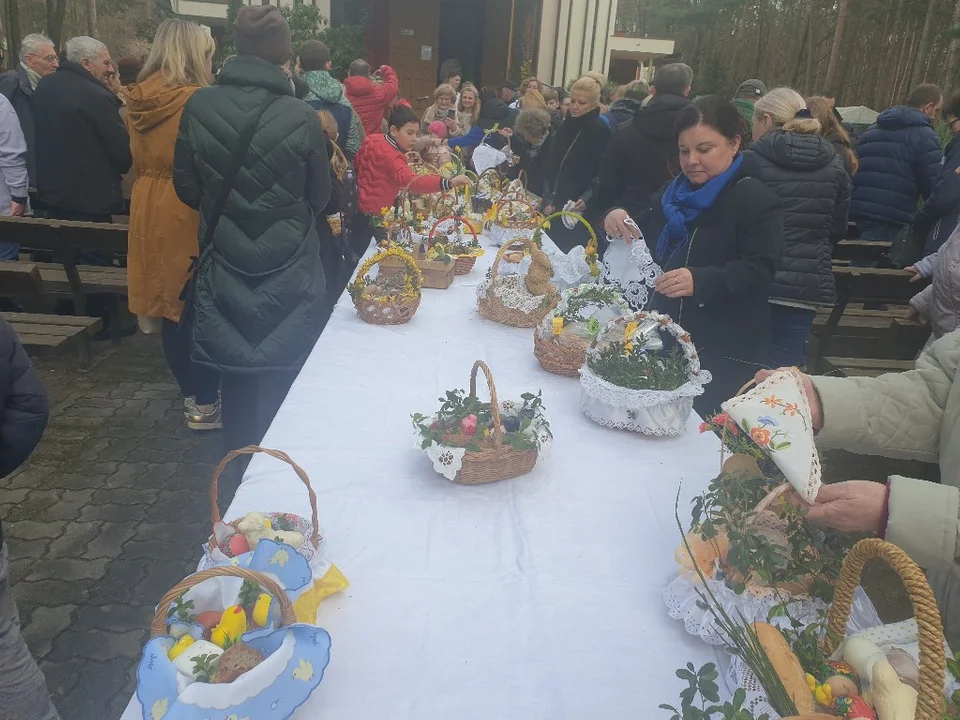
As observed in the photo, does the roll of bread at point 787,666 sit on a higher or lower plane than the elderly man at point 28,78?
lower

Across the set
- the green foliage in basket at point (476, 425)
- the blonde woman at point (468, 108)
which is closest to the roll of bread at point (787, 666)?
the green foliage in basket at point (476, 425)

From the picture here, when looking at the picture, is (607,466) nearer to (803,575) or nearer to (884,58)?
(803,575)

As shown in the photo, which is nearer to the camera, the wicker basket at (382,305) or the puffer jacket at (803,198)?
the wicker basket at (382,305)

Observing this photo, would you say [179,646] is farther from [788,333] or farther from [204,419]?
[788,333]

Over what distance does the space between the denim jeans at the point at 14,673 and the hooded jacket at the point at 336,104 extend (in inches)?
144

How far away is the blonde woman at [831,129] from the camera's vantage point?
163 inches

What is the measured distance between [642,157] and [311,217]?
2.28m

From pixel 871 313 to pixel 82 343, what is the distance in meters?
5.29

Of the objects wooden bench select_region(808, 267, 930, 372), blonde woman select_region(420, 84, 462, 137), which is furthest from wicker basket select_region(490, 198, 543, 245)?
blonde woman select_region(420, 84, 462, 137)

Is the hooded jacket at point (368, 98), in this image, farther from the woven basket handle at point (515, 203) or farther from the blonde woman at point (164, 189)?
the blonde woman at point (164, 189)

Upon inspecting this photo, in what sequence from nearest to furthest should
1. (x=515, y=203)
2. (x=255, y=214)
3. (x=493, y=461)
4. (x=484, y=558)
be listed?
(x=484, y=558) → (x=493, y=461) → (x=255, y=214) → (x=515, y=203)

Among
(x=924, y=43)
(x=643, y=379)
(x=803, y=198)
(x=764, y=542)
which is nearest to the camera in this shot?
(x=764, y=542)

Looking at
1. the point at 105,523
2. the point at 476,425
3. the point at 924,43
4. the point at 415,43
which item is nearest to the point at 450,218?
the point at 105,523

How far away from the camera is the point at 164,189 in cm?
306
